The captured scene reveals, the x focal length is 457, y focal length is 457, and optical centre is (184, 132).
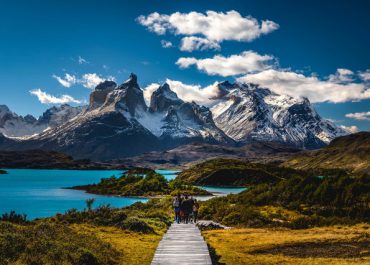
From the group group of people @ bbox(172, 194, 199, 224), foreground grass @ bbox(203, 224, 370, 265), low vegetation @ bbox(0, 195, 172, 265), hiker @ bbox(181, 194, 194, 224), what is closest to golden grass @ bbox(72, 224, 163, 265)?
low vegetation @ bbox(0, 195, 172, 265)

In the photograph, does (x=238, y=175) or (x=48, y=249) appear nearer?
(x=48, y=249)

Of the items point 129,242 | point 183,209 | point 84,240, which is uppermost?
point 183,209

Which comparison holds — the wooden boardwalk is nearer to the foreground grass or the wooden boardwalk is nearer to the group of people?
the foreground grass

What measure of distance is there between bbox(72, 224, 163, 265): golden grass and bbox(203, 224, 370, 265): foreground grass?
183 inches

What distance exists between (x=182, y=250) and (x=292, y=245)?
38.4 ft

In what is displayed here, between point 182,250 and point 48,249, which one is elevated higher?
point 48,249

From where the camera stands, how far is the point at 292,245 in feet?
112

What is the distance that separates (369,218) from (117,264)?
107 feet

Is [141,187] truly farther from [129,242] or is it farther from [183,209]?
[129,242]

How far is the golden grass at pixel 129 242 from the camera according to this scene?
29.0 meters

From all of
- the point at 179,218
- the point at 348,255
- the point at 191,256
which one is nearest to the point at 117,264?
the point at 191,256

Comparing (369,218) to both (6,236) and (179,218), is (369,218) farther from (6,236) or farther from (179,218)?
(6,236)

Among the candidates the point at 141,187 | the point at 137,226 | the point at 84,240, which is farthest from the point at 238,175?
the point at 84,240

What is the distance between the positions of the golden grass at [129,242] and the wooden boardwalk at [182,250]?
1.78m
